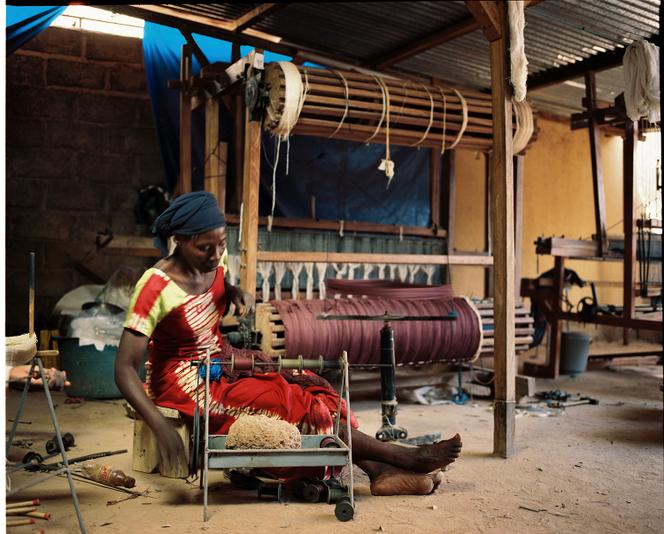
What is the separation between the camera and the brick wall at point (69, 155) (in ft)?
24.2

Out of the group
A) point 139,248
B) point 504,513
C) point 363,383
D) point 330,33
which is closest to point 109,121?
point 139,248

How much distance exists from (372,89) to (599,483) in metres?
3.19

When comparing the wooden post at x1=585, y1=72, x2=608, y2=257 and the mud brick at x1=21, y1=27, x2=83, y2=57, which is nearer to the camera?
the wooden post at x1=585, y1=72, x2=608, y2=257

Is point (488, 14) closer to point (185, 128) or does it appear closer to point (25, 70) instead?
point (185, 128)

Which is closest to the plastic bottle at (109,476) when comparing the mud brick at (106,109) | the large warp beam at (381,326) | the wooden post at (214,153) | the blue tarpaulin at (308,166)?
the large warp beam at (381,326)

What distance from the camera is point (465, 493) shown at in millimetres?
3541

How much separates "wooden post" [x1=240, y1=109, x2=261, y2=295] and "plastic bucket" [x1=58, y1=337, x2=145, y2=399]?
1431mm

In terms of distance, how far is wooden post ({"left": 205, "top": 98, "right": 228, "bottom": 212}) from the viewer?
612cm

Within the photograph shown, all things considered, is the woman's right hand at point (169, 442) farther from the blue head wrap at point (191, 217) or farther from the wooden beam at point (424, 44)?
the wooden beam at point (424, 44)

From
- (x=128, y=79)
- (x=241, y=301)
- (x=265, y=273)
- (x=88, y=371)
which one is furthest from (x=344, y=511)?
(x=128, y=79)

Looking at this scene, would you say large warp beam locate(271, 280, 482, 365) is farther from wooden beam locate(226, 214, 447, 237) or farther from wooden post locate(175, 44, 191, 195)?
wooden post locate(175, 44, 191, 195)

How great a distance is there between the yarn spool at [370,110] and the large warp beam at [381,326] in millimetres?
1261

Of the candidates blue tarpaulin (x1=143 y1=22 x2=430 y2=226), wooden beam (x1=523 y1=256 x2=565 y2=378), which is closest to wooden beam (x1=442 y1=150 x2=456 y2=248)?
blue tarpaulin (x1=143 y1=22 x2=430 y2=226)

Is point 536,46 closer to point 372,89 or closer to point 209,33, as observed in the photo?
point 372,89
